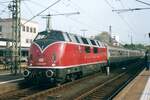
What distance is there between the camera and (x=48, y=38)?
18.2 m

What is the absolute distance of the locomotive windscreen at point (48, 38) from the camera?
1745 cm

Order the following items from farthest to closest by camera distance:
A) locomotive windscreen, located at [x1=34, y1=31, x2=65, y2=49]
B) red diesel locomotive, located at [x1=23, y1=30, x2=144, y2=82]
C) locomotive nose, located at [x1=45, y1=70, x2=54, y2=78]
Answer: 1. locomotive windscreen, located at [x1=34, y1=31, x2=65, y2=49]
2. red diesel locomotive, located at [x1=23, y1=30, x2=144, y2=82]
3. locomotive nose, located at [x1=45, y1=70, x2=54, y2=78]

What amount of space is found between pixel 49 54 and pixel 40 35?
220 cm

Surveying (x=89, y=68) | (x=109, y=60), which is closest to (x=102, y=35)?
(x=109, y=60)

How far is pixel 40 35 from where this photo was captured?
61.5ft

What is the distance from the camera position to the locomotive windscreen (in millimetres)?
17453

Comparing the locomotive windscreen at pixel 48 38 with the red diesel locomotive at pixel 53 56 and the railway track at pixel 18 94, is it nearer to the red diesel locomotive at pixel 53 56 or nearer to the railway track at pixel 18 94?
the red diesel locomotive at pixel 53 56

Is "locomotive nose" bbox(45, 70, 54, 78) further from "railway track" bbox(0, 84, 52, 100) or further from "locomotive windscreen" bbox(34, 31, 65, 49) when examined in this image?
"locomotive windscreen" bbox(34, 31, 65, 49)

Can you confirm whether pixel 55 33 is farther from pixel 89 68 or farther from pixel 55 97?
pixel 89 68

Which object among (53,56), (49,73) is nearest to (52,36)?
(53,56)

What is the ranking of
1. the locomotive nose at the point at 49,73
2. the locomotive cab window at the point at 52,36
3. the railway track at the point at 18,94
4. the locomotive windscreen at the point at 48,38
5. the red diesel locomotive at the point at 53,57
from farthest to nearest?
the locomotive cab window at the point at 52,36 → the locomotive windscreen at the point at 48,38 → the red diesel locomotive at the point at 53,57 → the locomotive nose at the point at 49,73 → the railway track at the point at 18,94

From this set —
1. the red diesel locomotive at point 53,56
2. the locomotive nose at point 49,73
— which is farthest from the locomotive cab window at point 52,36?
the locomotive nose at point 49,73

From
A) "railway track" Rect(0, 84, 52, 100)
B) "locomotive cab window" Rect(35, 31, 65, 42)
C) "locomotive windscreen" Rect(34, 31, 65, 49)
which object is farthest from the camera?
"locomotive cab window" Rect(35, 31, 65, 42)

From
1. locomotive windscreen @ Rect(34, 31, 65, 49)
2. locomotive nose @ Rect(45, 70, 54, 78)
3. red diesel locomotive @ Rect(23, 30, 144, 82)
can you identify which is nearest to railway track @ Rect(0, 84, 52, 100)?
red diesel locomotive @ Rect(23, 30, 144, 82)
